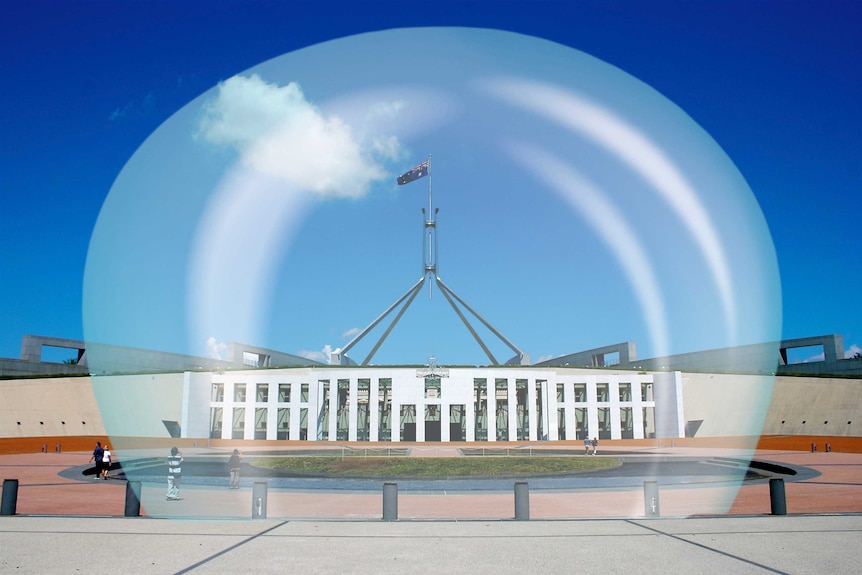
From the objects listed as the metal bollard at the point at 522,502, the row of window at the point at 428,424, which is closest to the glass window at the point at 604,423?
the row of window at the point at 428,424

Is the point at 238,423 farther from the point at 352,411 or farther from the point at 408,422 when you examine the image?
the point at 408,422

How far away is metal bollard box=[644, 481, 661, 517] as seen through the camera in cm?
1302

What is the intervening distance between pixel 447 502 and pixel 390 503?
4974 millimetres

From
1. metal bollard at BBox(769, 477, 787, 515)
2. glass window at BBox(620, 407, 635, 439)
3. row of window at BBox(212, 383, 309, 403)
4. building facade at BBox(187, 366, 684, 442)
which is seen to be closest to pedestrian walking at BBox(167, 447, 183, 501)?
metal bollard at BBox(769, 477, 787, 515)

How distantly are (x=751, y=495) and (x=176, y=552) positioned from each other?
1488cm

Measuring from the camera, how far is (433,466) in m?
29.3

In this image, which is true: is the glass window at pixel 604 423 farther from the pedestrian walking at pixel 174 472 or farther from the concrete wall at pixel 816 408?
the pedestrian walking at pixel 174 472

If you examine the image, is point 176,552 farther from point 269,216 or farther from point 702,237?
point 702,237

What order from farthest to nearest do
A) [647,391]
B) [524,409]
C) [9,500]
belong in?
[524,409], [647,391], [9,500]

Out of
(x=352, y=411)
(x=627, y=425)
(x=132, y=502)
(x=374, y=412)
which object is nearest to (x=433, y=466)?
Result: (x=132, y=502)

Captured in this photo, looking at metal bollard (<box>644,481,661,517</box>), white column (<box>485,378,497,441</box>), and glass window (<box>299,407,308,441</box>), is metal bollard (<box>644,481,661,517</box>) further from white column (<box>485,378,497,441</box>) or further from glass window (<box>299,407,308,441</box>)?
glass window (<box>299,407,308,441</box>)

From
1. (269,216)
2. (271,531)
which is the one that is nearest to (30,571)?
(271,531)

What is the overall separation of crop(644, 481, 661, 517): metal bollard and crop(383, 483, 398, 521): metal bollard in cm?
482

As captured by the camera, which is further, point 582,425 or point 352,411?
point 582,425
